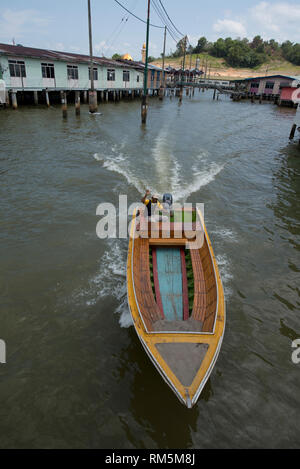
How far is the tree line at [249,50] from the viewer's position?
456 ft

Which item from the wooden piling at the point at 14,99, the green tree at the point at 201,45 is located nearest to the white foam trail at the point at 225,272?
the wooden piling at the point at 14,99

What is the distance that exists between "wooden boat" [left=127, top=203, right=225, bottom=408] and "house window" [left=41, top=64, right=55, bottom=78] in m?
33.9

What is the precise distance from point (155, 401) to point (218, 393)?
1.34 m

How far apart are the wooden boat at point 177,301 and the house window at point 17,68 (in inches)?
1239

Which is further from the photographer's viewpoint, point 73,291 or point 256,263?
point 256,263

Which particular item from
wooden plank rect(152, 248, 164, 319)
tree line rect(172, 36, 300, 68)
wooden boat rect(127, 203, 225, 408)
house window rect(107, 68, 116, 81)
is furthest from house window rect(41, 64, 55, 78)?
tree line rect(172, 36, 300, 68)

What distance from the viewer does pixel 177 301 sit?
725 centimetres

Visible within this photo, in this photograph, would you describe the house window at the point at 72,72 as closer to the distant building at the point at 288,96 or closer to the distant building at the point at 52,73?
the distant building at the point at 52,73

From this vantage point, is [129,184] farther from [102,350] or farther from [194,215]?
[102,350]

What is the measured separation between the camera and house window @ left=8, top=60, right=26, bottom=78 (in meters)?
30.7

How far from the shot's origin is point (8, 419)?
512 cm

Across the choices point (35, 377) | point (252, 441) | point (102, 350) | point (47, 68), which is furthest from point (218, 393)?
point (47, 68)

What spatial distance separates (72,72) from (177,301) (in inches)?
1609

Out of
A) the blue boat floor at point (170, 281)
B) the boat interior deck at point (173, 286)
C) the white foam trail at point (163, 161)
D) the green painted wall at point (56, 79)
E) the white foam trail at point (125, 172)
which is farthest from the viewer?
the green painted wall at point (56, 79)
